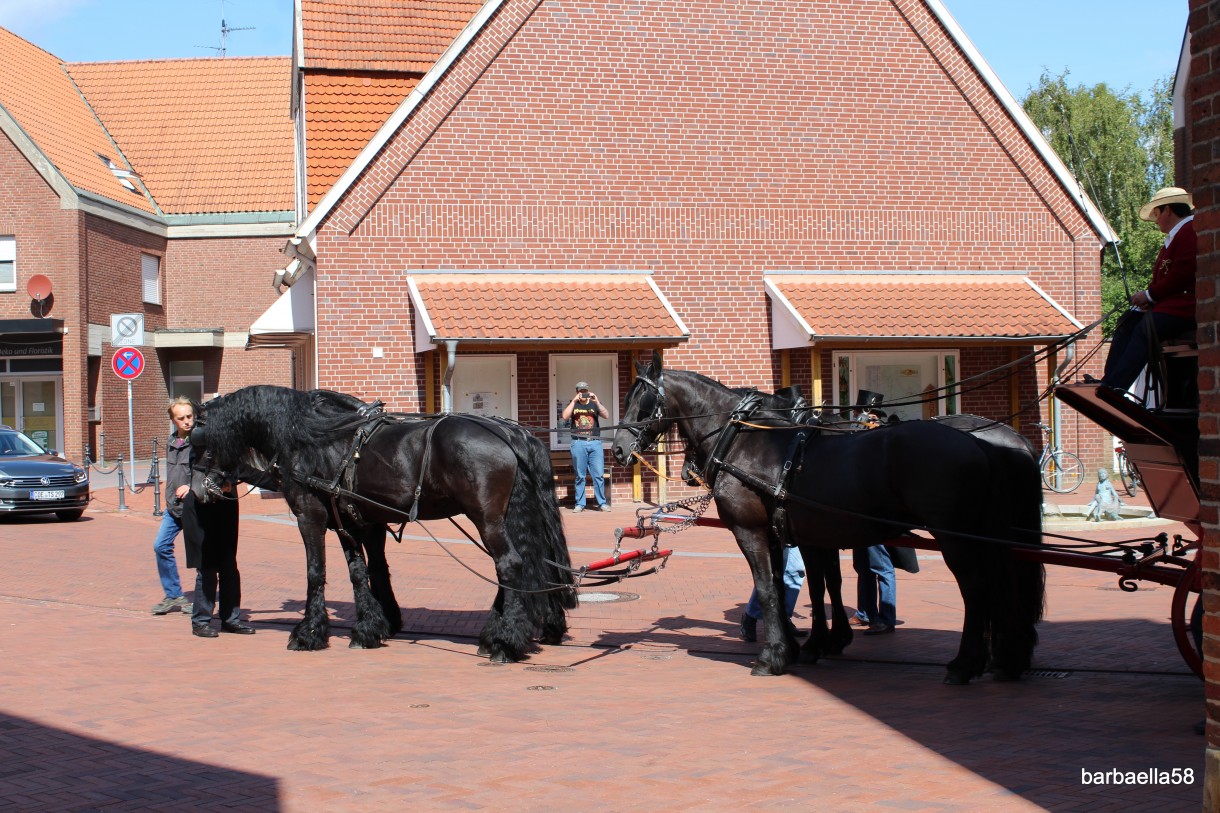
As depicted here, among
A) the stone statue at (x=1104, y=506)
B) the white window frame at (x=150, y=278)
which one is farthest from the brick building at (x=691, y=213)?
the white window frame at (x=150, y=278)

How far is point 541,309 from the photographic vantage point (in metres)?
19.6

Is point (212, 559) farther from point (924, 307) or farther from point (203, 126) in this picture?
point (203, 126)

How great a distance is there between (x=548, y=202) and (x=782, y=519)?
1320 centimetres

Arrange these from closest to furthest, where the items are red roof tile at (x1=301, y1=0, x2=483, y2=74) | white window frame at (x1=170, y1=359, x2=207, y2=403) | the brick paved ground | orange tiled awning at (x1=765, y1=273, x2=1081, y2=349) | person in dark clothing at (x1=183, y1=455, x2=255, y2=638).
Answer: the brick paved ground < person in dark clothing at (x1=183, y1=455, x2=255, y2=638) < orange tiled awning at (x1=765, y1=273, x2=1081, y2=349) < red roof tile at (x1=301, y1=0, x2=483, y2=74) < white window frame at (x1=170, y1=359, x2=207, y2=403)

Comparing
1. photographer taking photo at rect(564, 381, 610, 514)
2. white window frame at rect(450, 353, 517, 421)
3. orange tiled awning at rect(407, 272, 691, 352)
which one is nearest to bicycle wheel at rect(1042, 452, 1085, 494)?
orange tiled awning at rect(407, 272, 691, 352)

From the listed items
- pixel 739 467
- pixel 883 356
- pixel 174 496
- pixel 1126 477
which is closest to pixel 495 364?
pixel 883 356

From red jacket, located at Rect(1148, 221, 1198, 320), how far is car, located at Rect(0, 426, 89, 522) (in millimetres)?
17455

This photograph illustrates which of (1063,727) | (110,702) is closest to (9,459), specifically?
(110,702)

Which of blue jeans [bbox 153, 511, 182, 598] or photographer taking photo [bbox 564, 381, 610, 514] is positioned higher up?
photographer taking photo [bbox 564, 381, 610, 514]

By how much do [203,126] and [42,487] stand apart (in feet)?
74.4

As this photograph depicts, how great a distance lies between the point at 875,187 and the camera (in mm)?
21562

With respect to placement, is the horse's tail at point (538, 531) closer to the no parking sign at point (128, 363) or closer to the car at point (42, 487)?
the car at point (42, 487)

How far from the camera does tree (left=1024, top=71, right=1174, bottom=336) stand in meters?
44.8

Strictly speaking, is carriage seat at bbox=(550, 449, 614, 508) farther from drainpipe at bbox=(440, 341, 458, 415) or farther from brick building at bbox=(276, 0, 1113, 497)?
drainpipe at bbox=(440, 341, 458, 415)
